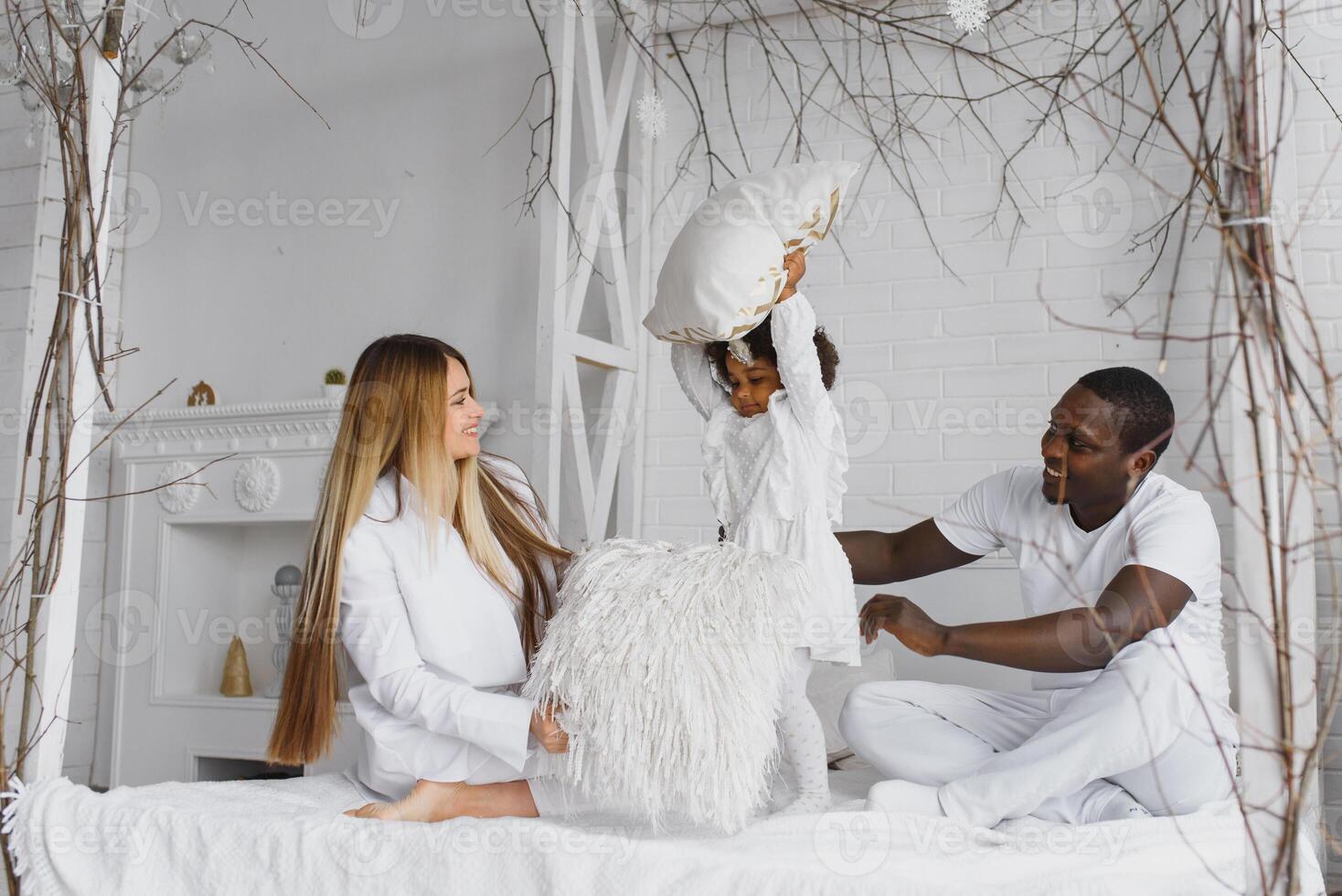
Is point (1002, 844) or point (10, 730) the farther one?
point (10, 730)

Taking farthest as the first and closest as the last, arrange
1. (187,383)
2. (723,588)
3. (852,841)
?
(187,383)
(723,588)
(852,841)

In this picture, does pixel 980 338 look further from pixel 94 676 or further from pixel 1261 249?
pixel 94 676

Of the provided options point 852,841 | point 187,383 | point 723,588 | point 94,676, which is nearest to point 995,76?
point 723,588

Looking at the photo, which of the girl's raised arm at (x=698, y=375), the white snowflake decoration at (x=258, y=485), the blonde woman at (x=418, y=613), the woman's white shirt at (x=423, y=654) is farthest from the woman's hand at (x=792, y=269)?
the white snowflake decoration at (x=258, y=485)

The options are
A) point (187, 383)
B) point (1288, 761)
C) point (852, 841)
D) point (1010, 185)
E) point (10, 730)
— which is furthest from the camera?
point (187, 383)

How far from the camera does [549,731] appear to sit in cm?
203

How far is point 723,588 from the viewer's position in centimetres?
201

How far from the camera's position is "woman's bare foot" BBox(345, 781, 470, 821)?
2.07 m

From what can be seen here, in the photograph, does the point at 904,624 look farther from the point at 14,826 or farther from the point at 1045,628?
the point at 14,826

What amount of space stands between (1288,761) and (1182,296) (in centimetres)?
230

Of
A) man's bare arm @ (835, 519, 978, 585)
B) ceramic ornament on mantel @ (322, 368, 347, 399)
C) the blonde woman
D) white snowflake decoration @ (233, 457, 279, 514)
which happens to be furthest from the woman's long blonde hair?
white snowflake decoration @ (233, 457, 279, 514)

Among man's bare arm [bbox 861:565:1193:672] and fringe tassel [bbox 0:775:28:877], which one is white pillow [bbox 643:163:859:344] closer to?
man's bare arm [bbox 861:565:1193:672]

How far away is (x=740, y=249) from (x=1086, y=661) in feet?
3.17

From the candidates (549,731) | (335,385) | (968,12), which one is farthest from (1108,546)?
(335,385)
